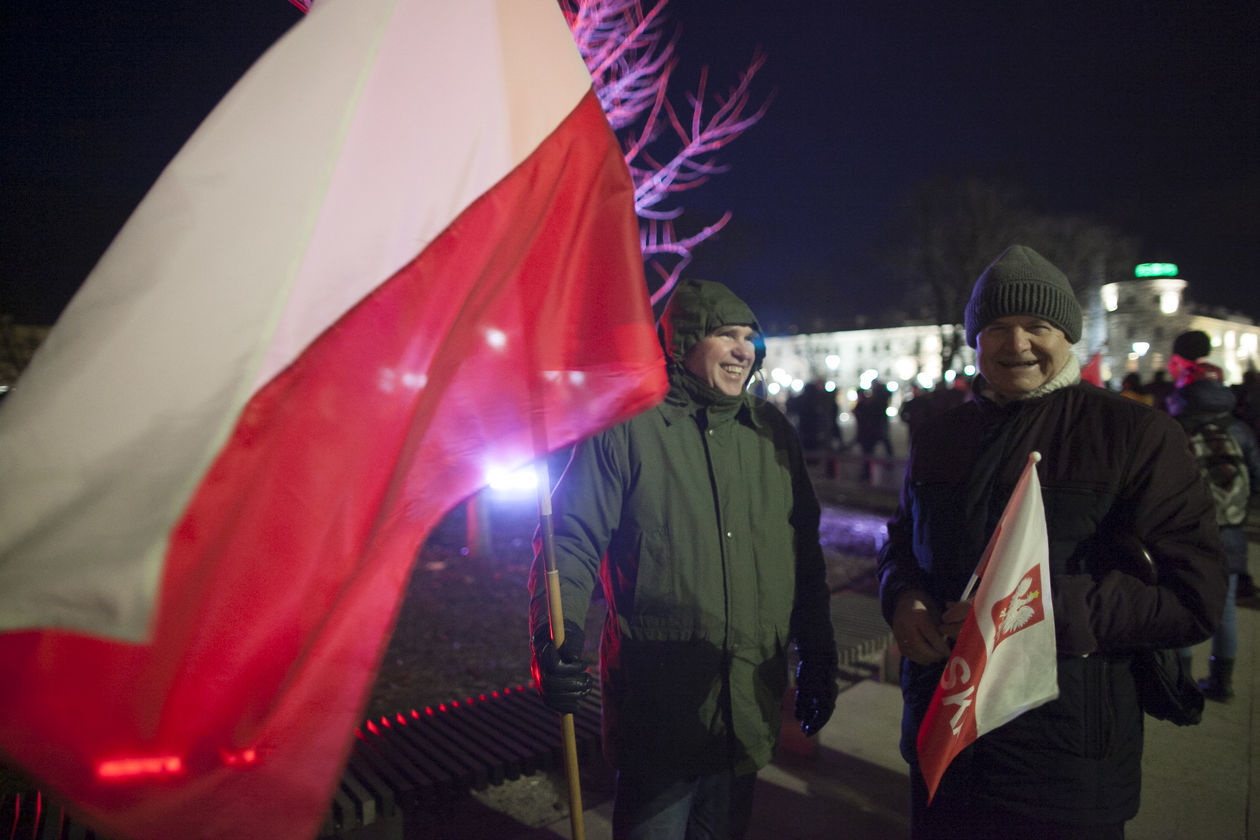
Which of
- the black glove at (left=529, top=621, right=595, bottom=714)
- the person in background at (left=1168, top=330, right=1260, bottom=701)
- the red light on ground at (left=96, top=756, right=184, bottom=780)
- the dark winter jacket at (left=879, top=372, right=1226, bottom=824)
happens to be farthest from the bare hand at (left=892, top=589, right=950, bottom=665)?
the person in background at (left=1168, top=330, right=1260, bottom=701)

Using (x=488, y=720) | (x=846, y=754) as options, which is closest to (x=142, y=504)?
(x=488, y=720)

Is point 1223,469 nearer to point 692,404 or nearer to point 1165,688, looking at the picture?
point 1165,688

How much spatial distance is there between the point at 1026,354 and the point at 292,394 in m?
1.93

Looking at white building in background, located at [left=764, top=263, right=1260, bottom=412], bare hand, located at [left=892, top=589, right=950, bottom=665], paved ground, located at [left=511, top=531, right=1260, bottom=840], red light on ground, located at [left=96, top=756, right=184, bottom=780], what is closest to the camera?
red light on ground, located at [left=96, top=756, right=184, bottom=780]

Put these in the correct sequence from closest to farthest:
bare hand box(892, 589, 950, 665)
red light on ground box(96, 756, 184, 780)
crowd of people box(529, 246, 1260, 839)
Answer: red light on ground box(96, 756, 184, 780)
crowd of people box(529, 246, 1260, 839)
bare hand box(892, 589, 950, 665)

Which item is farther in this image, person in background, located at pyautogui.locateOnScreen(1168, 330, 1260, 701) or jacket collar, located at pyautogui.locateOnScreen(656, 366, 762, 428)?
person in background, located at pyautogui.locateOnScreen(1168, 330, 1260, 701)

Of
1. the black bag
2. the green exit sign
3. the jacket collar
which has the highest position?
the green exit sign

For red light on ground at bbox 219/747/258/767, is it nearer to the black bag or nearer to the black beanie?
the black bag

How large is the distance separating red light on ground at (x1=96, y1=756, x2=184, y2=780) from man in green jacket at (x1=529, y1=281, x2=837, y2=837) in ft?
3.14

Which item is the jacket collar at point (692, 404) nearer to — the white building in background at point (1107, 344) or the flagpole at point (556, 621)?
the flagpole at point (556, 621)

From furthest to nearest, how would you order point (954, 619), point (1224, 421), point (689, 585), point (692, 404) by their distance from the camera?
point (1224, 421) → point (692, 404) → point (689, 585) → point (954, 619)

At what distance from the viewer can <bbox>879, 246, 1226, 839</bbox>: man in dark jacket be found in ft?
6.04

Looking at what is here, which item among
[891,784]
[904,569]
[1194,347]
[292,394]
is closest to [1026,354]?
[904,569]

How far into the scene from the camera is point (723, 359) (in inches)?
97.0
